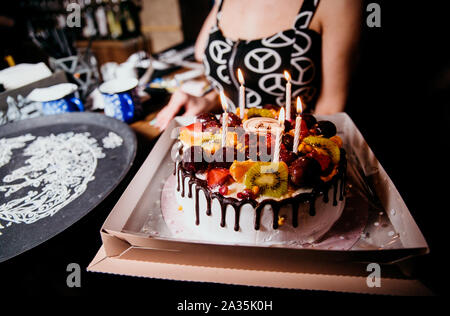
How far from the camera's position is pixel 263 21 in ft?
5.84

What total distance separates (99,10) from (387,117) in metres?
5.63

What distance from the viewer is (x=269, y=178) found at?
3.04 ft

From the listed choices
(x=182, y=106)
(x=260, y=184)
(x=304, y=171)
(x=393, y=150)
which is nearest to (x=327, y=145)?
(x=304, y=171)

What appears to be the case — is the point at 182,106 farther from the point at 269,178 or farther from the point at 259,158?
the point at 269,178

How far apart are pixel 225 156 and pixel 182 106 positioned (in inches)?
33.3

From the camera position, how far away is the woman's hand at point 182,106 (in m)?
1.69

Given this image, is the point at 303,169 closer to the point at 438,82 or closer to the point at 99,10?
the point at 438,82

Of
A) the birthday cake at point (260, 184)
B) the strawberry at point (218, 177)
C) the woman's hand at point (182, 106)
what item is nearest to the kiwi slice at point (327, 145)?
the birthday cake at point (260, 184)

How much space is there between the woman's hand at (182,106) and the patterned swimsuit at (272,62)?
234 mm

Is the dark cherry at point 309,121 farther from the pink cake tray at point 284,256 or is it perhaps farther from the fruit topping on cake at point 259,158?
the pink cake tray at point 284,256

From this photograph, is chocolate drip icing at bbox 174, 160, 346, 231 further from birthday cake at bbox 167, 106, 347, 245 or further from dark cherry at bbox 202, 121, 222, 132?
dark cherry at bbox 202, 121, 222, 132

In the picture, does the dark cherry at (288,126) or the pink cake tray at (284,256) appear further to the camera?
the dark cherry at (288,126)

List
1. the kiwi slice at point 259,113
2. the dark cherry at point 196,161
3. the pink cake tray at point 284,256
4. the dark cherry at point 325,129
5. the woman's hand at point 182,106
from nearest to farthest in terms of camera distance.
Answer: the pink cake tray at point 284,256
the dark cherry at point 196,161
the dark cherry at point 325,129
the kiwi slice at point 259,113
the woman's hand at point 182,106
